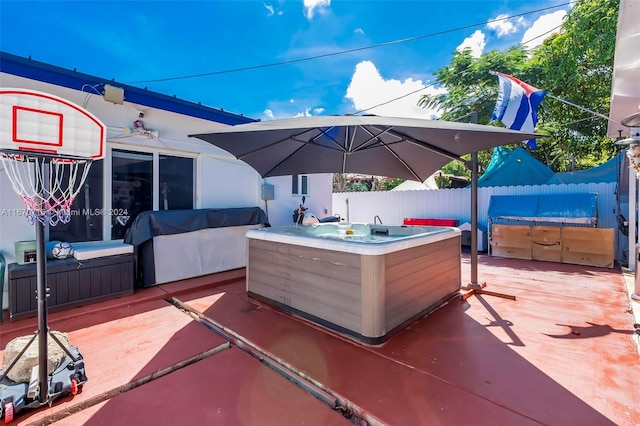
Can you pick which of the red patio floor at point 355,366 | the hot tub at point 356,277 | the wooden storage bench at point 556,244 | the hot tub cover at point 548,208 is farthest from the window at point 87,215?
the hot tub cover at point 548,208

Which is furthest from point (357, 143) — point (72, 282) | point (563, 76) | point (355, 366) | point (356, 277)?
point (563, 76)

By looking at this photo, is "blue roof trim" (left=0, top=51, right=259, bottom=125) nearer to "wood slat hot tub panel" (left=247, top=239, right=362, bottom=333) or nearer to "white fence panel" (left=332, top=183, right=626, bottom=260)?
"wood slat hot tub panel" (left=247, top=239, right=362, bottom=333)

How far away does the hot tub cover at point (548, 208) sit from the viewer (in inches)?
252

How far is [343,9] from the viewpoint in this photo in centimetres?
796

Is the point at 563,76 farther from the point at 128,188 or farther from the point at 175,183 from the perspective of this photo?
→ the point at 128,188

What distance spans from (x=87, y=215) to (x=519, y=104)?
23.6ft

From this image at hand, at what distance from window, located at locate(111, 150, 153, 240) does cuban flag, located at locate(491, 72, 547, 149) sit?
623 centimetres

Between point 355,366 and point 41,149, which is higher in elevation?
point 41,149

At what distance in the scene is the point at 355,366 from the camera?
2.43 meters

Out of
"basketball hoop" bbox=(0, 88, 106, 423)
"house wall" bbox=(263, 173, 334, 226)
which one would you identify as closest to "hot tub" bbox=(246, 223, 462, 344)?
"basketball hoop" bbox=(0, 88, 106, 423)

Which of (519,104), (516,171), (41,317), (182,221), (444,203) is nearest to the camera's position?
(41,317)

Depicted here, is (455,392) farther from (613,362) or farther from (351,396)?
(613,362)

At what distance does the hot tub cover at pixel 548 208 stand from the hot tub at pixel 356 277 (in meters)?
4.21

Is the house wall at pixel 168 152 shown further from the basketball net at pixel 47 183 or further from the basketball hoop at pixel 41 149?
the basketball hoop at pixel 41 149
